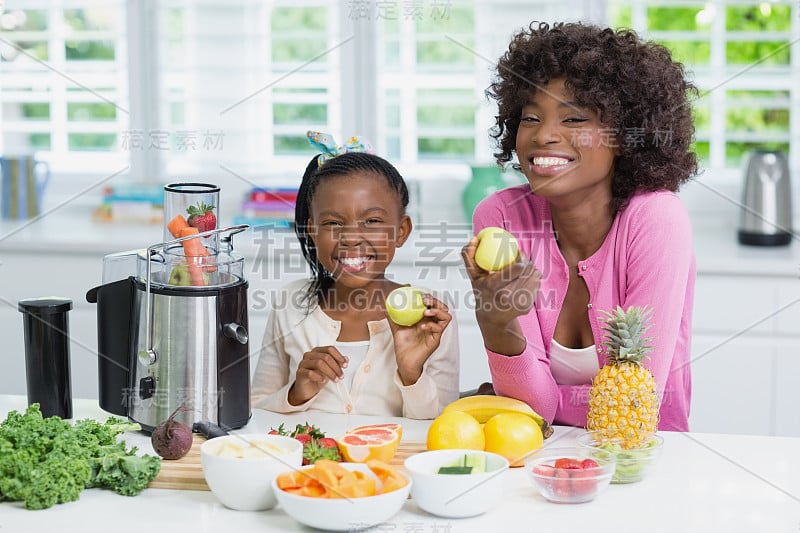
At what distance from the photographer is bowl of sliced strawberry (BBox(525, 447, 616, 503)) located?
112 centimetres

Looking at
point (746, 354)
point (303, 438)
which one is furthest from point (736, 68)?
point (303, 438)

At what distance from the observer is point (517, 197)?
1679mm

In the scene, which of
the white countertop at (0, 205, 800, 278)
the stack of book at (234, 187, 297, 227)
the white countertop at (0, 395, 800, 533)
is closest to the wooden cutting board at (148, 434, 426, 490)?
the white countertop at (0, 395, 800, 533)

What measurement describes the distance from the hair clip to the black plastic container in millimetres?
514

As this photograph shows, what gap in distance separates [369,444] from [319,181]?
63 cm

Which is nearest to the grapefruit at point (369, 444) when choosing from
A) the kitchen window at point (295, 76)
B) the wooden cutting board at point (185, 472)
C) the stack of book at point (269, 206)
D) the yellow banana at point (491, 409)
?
the wooden cutting board at point (185, 472)

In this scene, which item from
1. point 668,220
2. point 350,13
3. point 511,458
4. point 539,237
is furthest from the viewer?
point 350,13

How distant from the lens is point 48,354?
1429mm

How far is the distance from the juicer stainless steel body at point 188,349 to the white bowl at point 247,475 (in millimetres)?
234

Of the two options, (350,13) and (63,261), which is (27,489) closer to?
(63,261)

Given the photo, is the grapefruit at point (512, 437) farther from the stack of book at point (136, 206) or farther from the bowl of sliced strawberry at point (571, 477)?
the stack of book at point (136, 206)

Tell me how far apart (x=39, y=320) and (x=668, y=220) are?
3.20 ft

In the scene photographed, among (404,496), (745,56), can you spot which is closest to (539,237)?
(404,496)

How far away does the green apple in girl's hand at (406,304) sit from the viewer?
1.48m
